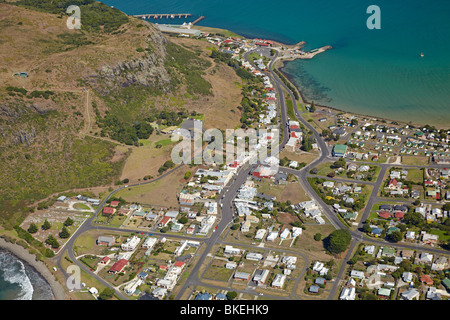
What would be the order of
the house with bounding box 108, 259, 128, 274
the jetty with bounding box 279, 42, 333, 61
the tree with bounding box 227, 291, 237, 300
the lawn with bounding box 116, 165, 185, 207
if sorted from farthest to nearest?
the jetty with bounding box 279, 42, 333, 61 < the lawn with bounding box 116, 165, 185, 207 < the house with bounding box 108, 259, 128, 274 < the tree with bounding box 227, 291, 237, 300

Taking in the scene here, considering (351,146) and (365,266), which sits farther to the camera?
(351,146)

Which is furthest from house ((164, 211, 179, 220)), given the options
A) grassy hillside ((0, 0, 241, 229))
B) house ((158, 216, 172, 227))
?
grassy hillside ((0, 0, 241, 229))

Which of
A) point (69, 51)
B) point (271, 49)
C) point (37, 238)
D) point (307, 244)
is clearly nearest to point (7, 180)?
point (37, 238)

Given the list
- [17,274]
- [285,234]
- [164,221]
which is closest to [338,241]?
[285,234]

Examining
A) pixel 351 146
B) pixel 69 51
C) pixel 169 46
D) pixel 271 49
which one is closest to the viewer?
pixel 351 146

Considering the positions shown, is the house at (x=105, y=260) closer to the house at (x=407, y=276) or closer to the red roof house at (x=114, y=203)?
the red roof house at (x=114, y=203)

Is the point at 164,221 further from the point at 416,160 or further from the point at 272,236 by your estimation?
the point at 416,160

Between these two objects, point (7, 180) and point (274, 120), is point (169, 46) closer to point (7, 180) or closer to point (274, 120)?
point (274, 120)

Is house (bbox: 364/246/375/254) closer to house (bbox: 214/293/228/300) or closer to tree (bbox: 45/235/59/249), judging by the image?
house (bbox: 214/293/228/300)
